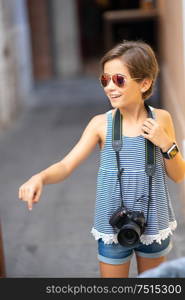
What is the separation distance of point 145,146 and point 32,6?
11.9 meters

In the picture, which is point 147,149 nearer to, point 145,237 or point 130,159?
point 130,159

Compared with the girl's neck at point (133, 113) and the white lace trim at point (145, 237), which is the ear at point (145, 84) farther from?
the white lace trim at point (145, 237)

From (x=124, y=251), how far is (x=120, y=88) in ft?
2.28

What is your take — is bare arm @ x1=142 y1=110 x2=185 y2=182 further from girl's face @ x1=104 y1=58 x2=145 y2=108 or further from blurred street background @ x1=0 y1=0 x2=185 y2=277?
blurred street background @ x1=0 y1=0 x2=185 y2=277

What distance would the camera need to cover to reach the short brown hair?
236 centimetres

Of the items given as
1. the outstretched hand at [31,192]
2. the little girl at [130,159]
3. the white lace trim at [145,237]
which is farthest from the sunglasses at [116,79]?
the white lace trim at [145,237]

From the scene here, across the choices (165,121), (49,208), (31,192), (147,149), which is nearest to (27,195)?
(31,192)

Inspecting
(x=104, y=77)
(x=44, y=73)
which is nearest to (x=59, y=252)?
(x=104, y=77)

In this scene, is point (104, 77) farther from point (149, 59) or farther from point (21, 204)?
point (21, 204)

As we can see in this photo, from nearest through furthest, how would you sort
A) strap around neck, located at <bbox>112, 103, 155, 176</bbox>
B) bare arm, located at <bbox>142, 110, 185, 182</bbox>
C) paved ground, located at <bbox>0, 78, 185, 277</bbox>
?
bare arm, located at <bbox>142, 110, 185, 182</bbox>, strap around neck, located at <bbox>112, 103, 155, 176</bbox>, paved ground, located at <bbox>0, 78, 185, 277</bbox>

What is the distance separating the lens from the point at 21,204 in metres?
5.53

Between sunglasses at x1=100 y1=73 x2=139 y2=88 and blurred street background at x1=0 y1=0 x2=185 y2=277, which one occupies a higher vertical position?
sunglasses at x1=100 y1=73 x2=139 y2=88

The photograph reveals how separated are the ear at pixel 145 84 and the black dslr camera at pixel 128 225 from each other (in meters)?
0.50

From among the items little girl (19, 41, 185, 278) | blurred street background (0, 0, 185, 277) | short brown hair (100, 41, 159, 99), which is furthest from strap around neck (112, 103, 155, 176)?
blurred street background (0, 0, 185, 277)
